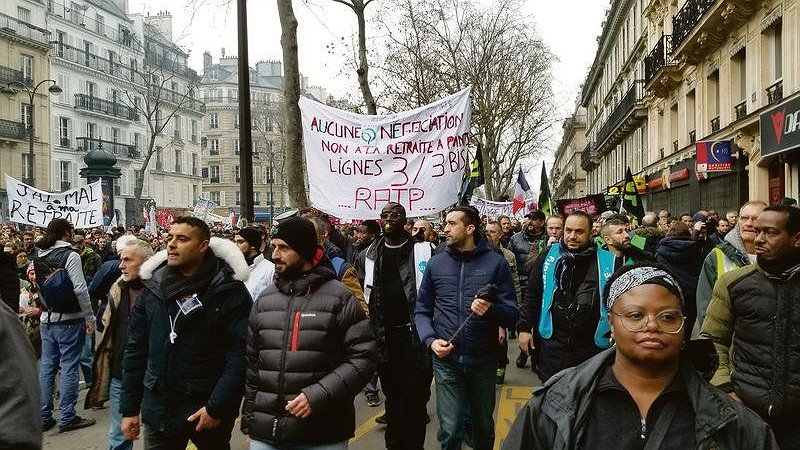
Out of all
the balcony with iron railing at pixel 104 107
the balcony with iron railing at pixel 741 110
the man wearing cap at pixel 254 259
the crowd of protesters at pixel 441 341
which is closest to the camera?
the crowd of protesters at pixel 441 341

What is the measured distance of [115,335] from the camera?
477cm

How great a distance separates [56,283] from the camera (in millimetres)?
6430

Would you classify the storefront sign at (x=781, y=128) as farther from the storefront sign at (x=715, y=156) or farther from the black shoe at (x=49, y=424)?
the black shoe at (x=49, y=424)

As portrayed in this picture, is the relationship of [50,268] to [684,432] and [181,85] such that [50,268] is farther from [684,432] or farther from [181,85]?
[181,85]

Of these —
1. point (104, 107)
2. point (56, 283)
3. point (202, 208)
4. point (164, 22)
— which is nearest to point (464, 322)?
point (56, 283)

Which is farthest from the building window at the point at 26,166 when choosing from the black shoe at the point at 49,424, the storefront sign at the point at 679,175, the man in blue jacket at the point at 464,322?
the man in blue jacket at the point at 464,322

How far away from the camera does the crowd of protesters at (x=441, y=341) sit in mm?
1980

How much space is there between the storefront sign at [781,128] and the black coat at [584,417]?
1414cm

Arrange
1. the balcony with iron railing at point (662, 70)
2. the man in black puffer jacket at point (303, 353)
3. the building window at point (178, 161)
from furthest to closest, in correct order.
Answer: the building window at point (178, 161), the balcony with iron railing at point (662, 70), the man in black puffer jacket at point (303, 353)

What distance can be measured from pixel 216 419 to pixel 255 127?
240 feet

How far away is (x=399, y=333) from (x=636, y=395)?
3.39 metres

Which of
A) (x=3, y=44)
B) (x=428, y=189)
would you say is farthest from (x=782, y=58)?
(x=3, y=44)

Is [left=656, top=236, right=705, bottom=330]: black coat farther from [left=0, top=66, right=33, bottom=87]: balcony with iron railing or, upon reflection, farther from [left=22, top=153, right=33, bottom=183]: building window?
[left=22, top=153, right=33, bottom=183]: building window

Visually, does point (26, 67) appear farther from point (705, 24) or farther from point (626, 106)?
point (705, 24)
